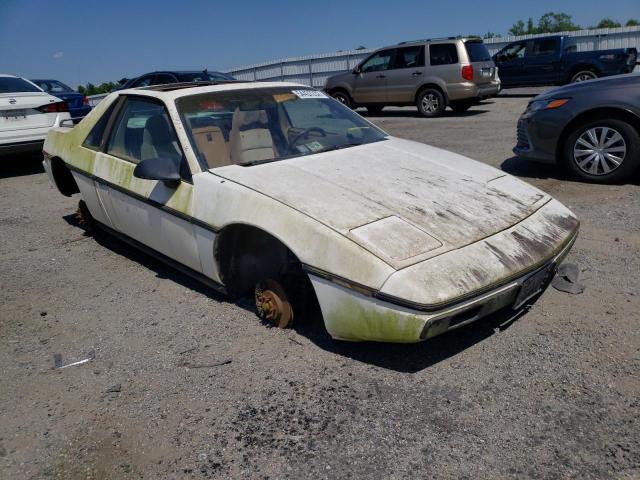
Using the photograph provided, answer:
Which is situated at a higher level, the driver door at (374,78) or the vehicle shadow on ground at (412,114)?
the driver door at (374,78)

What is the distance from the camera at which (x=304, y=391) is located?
2.63 metres

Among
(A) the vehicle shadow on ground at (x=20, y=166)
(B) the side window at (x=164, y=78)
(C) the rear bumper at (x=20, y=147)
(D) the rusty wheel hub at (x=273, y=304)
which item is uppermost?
(B) the side window at (x=164, y=78)

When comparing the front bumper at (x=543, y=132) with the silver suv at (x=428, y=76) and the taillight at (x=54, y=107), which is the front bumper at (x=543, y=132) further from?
the taillight at (x=54, y=107)

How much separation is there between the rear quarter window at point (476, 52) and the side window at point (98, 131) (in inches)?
393

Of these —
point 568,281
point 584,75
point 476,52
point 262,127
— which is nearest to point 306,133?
point 262,127

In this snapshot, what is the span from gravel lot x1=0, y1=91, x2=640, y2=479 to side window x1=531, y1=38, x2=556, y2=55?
523 inches

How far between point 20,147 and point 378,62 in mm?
8695

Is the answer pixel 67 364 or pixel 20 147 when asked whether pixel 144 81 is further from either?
pixel 67 364

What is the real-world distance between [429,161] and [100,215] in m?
2.73

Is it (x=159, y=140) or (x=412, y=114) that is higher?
(x=159, y=140)

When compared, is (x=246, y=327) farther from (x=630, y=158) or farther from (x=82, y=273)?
(x=630, y=158)

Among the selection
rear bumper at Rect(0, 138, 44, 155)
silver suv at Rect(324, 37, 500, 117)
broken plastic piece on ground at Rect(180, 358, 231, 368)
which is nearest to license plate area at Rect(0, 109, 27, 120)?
rear bumper at Rect(0, 138, 44, 155)

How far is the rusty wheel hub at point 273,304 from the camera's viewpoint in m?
3.15

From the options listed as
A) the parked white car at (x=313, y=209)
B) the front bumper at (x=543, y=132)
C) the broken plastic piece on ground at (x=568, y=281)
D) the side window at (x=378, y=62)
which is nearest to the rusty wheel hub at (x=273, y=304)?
the parked white car at (x=313, y=209)
